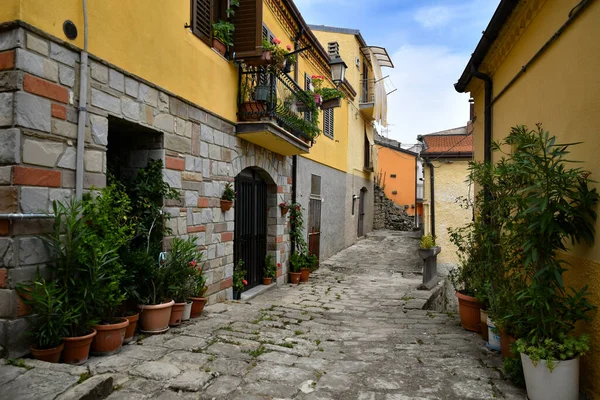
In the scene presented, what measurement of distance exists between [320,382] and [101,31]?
141 inches

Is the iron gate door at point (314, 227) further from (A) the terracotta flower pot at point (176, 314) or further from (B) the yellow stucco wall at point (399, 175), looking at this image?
(B) the yellow stucco wall at point (399, 175)

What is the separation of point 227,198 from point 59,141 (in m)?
2.95

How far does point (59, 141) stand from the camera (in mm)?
3420

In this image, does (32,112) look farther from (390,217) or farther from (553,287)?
(390,217)

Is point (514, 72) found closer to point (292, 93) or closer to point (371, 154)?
point (292, 93)

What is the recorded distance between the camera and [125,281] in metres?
4.13

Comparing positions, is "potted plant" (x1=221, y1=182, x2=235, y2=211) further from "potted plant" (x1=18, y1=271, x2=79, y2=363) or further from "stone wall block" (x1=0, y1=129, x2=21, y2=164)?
"stone wall block" (x1=0, y1=129, x2=21, y2=164)

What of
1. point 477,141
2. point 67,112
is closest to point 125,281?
point 67,112

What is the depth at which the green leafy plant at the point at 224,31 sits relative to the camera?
5840 mm

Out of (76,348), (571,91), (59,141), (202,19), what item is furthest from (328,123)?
(76,348)

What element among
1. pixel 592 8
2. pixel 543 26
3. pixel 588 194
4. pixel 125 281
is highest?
pixel 543 26

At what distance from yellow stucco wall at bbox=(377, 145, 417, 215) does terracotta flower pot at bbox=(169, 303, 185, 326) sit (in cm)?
1960

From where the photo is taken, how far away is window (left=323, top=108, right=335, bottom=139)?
12.1 meters

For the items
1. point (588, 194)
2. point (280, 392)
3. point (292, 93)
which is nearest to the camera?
point (588, 194)
